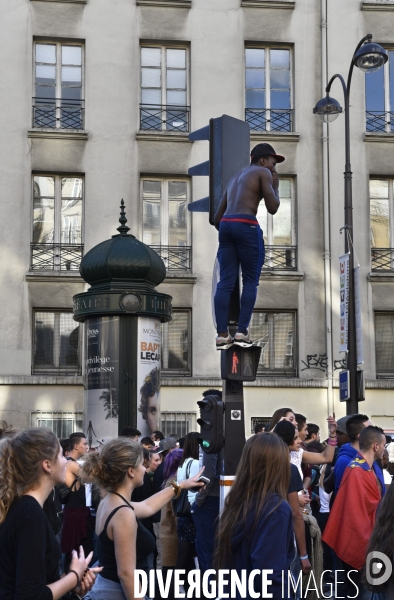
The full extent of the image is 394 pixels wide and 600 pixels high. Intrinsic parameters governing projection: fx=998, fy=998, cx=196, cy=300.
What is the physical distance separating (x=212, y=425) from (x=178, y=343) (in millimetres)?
18855

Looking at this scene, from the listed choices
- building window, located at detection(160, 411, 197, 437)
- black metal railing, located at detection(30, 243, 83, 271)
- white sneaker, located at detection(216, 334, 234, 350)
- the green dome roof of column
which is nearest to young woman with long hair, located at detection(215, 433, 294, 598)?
white sneaker, located at detection(216, 334, 234, 350)

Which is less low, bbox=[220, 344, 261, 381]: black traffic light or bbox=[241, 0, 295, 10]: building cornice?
bbox=[241, 0, 295, 10]: building cornice

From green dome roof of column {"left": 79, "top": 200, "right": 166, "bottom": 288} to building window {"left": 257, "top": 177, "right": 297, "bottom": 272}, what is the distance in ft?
34.2

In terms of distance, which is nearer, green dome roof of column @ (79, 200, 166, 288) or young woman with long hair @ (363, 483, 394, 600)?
young woman with long hair @ (363, 483, 394, 600)

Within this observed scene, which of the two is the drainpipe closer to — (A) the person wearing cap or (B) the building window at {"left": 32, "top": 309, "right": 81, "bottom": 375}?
(B) the building window at {"left": 32, "top": 309, "right": 81, "bottom": 375}

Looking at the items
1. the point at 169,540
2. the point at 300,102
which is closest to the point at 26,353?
the point at 300,102

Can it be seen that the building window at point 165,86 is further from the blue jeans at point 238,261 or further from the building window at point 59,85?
the blue jeans at point 238,261

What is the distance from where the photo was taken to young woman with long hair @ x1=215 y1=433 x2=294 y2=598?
4965 millimetres

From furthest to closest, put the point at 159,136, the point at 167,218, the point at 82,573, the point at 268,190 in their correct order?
1. the point at 167,218
2. the point at 159,136
3. the point at 268,190
4. the point at 82,573

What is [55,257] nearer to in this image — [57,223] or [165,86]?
[57,223]

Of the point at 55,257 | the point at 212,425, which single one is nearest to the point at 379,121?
the point at 55,257

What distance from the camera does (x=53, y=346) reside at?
2703 cm

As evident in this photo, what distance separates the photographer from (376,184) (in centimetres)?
2834

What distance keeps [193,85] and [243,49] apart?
1.80 m
